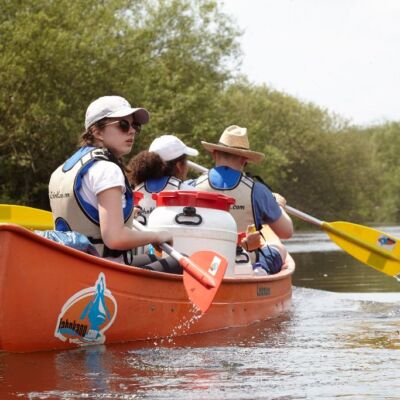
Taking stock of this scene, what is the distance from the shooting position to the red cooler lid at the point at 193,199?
7.36 metres

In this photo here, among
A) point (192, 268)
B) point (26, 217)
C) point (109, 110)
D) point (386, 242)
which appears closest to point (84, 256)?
point (192, 268)

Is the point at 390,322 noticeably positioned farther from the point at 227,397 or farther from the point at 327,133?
the point at 327,133

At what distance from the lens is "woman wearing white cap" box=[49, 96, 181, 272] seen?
20.6ft

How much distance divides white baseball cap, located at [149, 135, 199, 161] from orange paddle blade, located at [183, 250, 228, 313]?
1.74 meters

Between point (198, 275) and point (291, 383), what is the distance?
57.9 inches

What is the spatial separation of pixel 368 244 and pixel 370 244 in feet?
0.13

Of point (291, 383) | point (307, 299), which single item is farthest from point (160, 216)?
point (307, 299)

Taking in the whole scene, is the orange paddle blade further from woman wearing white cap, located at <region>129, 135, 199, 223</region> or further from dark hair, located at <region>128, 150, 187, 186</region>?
dark hair, located at <region>128, 150, 187, 186</region>

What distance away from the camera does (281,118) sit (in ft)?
219

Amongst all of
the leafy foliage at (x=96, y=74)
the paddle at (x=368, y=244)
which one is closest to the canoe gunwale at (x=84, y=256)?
the paddle at (x=368, y=244)

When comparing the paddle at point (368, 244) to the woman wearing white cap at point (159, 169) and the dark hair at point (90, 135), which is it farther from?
the dark hair at point (90, 135)

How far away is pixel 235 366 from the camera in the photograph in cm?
573

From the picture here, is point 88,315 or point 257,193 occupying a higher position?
point 257,193

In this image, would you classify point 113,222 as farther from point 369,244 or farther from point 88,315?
point 369,244
